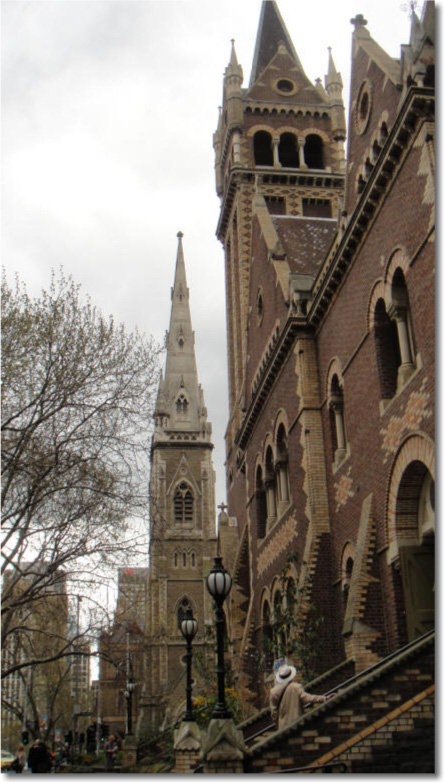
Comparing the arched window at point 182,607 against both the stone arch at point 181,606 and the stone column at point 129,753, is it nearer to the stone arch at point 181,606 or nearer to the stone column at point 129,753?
the stone arch at point 181,606

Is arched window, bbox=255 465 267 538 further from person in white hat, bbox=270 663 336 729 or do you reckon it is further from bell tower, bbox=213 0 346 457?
bell tower, bbox=213 0 346 457

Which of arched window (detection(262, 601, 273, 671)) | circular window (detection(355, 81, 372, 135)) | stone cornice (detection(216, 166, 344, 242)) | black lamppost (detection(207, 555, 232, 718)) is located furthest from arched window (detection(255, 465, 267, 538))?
stone cornice (detection(216, 166, 344, 242))

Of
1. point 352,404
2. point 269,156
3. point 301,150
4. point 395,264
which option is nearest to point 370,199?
point 395,264

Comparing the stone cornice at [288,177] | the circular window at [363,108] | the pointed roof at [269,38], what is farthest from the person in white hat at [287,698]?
the pointed roof at [269,38]

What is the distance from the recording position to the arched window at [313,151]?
49594 millimetres

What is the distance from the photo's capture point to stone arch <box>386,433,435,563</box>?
579 inches

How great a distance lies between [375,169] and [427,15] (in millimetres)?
2795

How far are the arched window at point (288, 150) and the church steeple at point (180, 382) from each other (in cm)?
3185

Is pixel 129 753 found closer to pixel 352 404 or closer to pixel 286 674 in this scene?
pixel 352 404

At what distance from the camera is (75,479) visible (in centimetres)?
1984

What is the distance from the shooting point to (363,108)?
17.9 meters

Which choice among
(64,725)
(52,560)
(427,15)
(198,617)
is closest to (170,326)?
(198,617)

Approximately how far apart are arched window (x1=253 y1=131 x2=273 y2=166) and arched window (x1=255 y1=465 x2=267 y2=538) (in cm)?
2653

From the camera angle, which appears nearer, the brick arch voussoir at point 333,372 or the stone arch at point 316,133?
the brick arch voussoir at point 333,372
